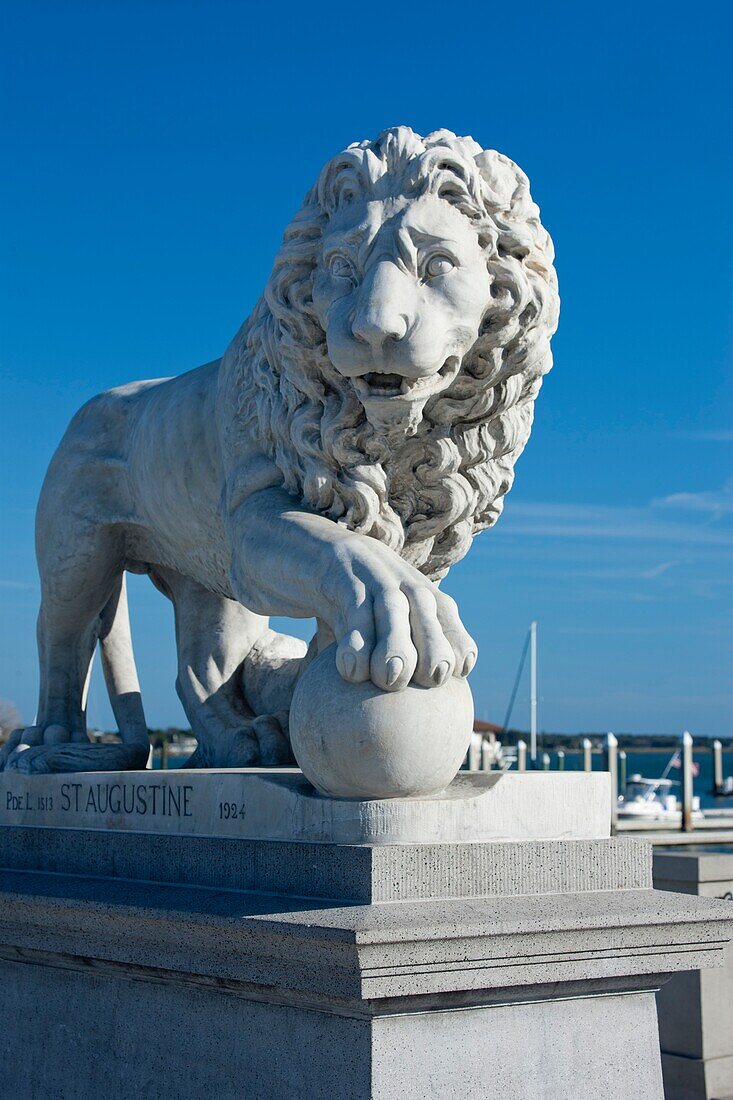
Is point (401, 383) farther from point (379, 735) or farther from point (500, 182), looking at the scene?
point (379, 735)

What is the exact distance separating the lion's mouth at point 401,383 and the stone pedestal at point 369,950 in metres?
1.15

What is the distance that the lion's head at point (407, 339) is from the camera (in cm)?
417

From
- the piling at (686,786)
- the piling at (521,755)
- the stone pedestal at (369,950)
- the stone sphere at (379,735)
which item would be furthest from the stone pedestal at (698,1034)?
the piling at (686,786)

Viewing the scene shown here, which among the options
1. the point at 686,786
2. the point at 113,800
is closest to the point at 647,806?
the point at 686,786

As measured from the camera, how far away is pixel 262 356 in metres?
4.80

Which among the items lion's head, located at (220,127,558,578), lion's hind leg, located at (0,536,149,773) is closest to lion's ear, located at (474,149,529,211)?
lion's head, located at (220,127,558,578)

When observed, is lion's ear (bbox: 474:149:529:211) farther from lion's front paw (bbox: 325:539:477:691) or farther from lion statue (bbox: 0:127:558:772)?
lion's front paw (bbox: 325:539:477:691)

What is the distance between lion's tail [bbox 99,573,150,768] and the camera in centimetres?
630

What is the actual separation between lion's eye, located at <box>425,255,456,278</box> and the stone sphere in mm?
1151

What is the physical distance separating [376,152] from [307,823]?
1.99m

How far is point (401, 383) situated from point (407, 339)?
0.19 m

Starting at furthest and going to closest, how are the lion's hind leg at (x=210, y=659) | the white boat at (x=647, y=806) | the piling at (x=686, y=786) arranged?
the white boat at (x=647, y=806)
the piling at (x=686, y=786)
the lion's hind leg at (x=210, y=659)

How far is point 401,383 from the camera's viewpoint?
13.9 ft

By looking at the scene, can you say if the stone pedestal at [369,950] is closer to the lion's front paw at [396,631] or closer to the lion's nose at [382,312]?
the lion's front paw at [396,631]
